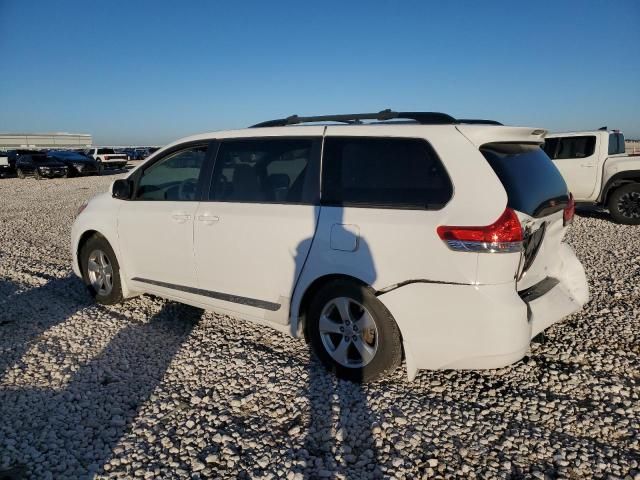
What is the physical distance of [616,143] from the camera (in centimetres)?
971

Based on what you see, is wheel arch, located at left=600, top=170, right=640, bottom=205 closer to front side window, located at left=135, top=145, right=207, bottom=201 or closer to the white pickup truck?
the white pickup truck

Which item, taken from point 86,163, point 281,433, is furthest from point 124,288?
point 86,163

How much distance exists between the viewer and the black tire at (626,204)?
8.81m

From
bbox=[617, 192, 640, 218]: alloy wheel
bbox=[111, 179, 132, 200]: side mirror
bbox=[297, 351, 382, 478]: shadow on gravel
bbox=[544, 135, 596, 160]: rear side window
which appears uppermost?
bbox=[544, 135, 596, 160]: rear side window

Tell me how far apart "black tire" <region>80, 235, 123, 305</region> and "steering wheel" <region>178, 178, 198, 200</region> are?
1.14 metres

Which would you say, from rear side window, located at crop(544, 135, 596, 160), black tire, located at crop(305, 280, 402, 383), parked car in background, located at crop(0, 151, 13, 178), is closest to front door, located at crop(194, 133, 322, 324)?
black tire, located at crop(305, 280, 402, 383)

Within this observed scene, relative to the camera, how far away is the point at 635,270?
18.7 ft

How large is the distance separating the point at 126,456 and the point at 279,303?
1366mm

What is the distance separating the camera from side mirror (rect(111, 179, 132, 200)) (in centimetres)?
423

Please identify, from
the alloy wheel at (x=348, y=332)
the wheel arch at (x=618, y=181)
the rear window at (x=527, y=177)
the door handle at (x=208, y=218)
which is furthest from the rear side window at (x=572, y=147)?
the door handle at (x=208, y=218)

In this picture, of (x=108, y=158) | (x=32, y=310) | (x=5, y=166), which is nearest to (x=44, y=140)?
(x=108, y=158)

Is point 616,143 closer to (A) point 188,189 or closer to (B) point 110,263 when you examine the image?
(A) point 188,189

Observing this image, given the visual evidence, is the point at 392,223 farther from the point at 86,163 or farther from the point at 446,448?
the point at 86,163

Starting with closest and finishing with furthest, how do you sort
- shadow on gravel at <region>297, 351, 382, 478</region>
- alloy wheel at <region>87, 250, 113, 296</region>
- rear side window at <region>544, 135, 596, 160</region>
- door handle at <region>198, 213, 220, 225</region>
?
1. shadow on gravel at <region>297, 351, 382, 478</region>
2. door handle at <region>198, 213, 220, 225</region>
3. alloy wheel at <region>87, 250, 113, 296</region>
4. rear side window at <region>544, 135, 596, 160</region>
